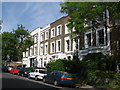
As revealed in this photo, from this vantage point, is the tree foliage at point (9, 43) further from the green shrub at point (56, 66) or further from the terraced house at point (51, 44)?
the green shrub at point (56, 66)

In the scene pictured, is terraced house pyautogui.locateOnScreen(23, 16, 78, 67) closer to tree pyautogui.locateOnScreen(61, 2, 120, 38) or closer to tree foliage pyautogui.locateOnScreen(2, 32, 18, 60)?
tree foliage pyautogui.locateOnScreen(2, 32, 18, 60)

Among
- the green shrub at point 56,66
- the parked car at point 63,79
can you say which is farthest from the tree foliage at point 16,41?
the parked car at point 63,79

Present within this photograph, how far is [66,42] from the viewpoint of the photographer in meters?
33.1

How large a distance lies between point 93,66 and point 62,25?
15406 mm

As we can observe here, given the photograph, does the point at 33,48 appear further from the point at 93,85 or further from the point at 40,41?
the point at 93,85

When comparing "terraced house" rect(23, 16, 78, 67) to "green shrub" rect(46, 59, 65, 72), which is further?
"terraced house" rect(23, 16, 78, 67)

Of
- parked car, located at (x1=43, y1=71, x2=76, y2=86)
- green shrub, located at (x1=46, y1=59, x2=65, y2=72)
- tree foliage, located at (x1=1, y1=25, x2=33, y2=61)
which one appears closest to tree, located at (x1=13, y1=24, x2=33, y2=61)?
tree foliage, located at (x1=1, y1=25, x2=33, y2=61)

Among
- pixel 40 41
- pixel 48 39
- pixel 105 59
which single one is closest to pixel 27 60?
pixel 40 41

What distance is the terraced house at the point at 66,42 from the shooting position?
23342mm

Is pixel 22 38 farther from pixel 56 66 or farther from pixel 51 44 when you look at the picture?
pixel 56 66

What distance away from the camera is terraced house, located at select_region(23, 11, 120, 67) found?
2334 centimetres

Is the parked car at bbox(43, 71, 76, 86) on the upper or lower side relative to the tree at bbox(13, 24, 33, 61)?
lower

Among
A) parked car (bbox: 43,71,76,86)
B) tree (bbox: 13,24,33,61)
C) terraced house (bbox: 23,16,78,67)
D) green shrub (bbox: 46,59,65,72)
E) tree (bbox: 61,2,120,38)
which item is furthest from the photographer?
tree (bbox: 13,24,33,61)

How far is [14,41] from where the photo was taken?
41.8 meters
